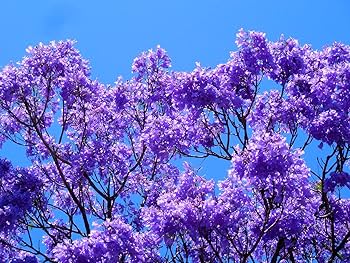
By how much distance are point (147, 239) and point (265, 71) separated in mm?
5781

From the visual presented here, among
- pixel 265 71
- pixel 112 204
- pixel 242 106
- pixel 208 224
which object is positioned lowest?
pixel 208 224

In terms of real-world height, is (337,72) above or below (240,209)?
above

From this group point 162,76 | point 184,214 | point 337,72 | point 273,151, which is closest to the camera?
point 273,151

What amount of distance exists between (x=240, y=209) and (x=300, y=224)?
1301 millimetres

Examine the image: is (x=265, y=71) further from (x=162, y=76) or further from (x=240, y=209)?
(x=240, y=209)

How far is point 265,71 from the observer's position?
16.1 metres

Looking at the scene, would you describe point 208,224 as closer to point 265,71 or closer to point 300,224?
point 300,224

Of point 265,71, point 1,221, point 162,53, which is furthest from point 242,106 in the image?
point 1,221

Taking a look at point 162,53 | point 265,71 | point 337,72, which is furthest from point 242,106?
point 162,53

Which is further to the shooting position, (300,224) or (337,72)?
(337,72)

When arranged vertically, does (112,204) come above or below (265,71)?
below

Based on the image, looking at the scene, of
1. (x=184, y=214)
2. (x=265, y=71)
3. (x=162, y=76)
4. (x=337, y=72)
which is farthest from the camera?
(x=162, y=76)

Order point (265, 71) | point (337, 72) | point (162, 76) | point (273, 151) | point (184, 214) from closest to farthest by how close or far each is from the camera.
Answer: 1. point (273, 151)
2. point (184, 214)
3. point (337, 72)
4. point (265, 71)
5. point (162, 76)

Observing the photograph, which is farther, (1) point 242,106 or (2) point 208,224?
(1) point 242,106
